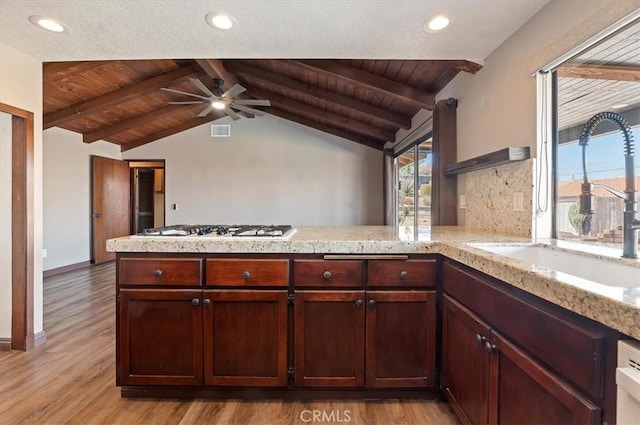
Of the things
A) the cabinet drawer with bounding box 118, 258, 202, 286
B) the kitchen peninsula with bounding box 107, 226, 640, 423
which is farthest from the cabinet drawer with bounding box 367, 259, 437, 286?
the cabinet drawer with bounding box 118, 258, 202, 286

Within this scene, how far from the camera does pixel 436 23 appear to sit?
183 cm

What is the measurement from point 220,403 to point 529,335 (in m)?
1.59

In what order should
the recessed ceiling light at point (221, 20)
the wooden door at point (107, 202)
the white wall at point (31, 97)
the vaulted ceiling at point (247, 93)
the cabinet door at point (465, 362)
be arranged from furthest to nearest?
1. the wooden door at point (107, 202)
2. the vaulted ceiling at point (247, 93)
3. the white wall at point (31, 97)
4. the recessed ceiling light at point (221, 20)
5. the cabinet door at point (465, 362)

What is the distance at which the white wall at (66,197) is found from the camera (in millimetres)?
4945

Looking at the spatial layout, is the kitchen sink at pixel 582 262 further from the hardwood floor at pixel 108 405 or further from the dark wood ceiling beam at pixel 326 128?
the dark wood ceiling beam at pixel 326 128

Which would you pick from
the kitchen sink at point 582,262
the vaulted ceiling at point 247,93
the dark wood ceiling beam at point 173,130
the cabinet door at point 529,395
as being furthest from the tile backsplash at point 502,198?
the dark wood ceiling beam at point 173,130

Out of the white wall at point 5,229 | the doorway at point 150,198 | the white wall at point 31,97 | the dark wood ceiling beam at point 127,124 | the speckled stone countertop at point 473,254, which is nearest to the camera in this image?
the speckled stone countertop at point 473,254

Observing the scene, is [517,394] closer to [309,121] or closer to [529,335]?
[529,335]

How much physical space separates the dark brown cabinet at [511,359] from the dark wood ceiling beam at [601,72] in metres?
1.07

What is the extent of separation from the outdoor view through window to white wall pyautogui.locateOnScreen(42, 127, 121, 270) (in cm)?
633

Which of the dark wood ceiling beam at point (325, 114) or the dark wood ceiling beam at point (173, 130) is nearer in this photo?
the dark wood ceiling beam at point (325, 114)

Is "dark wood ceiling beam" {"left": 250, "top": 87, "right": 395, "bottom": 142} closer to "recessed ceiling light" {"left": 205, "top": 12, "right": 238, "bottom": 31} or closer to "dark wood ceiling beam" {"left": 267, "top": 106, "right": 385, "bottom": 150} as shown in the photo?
"dark wood ceiling beam" {"left": 267, "top": 106, "right": 385, "bottom": 150}

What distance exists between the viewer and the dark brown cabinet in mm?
763

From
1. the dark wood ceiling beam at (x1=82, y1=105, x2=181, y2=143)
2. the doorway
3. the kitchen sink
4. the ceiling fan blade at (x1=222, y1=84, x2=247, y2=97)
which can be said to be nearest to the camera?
the kitchen sink
